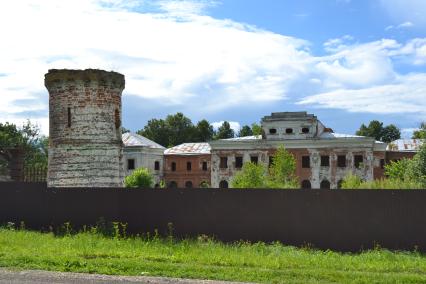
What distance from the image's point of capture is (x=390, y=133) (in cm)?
8656

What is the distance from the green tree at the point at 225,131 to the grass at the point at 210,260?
77.3 metres

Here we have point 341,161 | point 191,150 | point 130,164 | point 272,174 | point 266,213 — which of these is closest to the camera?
point 266,213

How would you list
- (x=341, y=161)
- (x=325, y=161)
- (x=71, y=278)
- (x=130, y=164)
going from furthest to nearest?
(x=130, y=164), (x=325, y=161), (x=341, y=161), (x=71, y=278)

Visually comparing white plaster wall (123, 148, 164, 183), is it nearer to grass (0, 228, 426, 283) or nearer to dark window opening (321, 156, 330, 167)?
dark window opening (321, 156, 330, 167)

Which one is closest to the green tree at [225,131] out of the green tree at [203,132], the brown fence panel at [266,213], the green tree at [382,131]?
the green tree at [203,132]

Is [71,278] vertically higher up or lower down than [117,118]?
lower down

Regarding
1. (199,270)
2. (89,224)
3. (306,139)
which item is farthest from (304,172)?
(199,270)

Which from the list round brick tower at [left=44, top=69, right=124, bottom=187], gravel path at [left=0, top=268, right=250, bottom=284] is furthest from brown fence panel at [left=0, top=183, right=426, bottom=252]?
gravel path at [left=0, top=268, right=250, bottom=284]

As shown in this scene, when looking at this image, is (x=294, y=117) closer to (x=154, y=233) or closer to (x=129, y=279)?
(x=154, y=233)

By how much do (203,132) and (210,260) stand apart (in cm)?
7959

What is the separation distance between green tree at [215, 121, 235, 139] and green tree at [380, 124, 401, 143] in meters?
24.4

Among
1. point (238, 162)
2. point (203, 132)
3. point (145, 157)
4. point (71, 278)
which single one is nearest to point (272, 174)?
point (238, 162)

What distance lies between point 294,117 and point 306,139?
7.38ft

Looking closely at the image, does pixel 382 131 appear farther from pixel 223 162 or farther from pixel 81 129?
pixel 81 129
